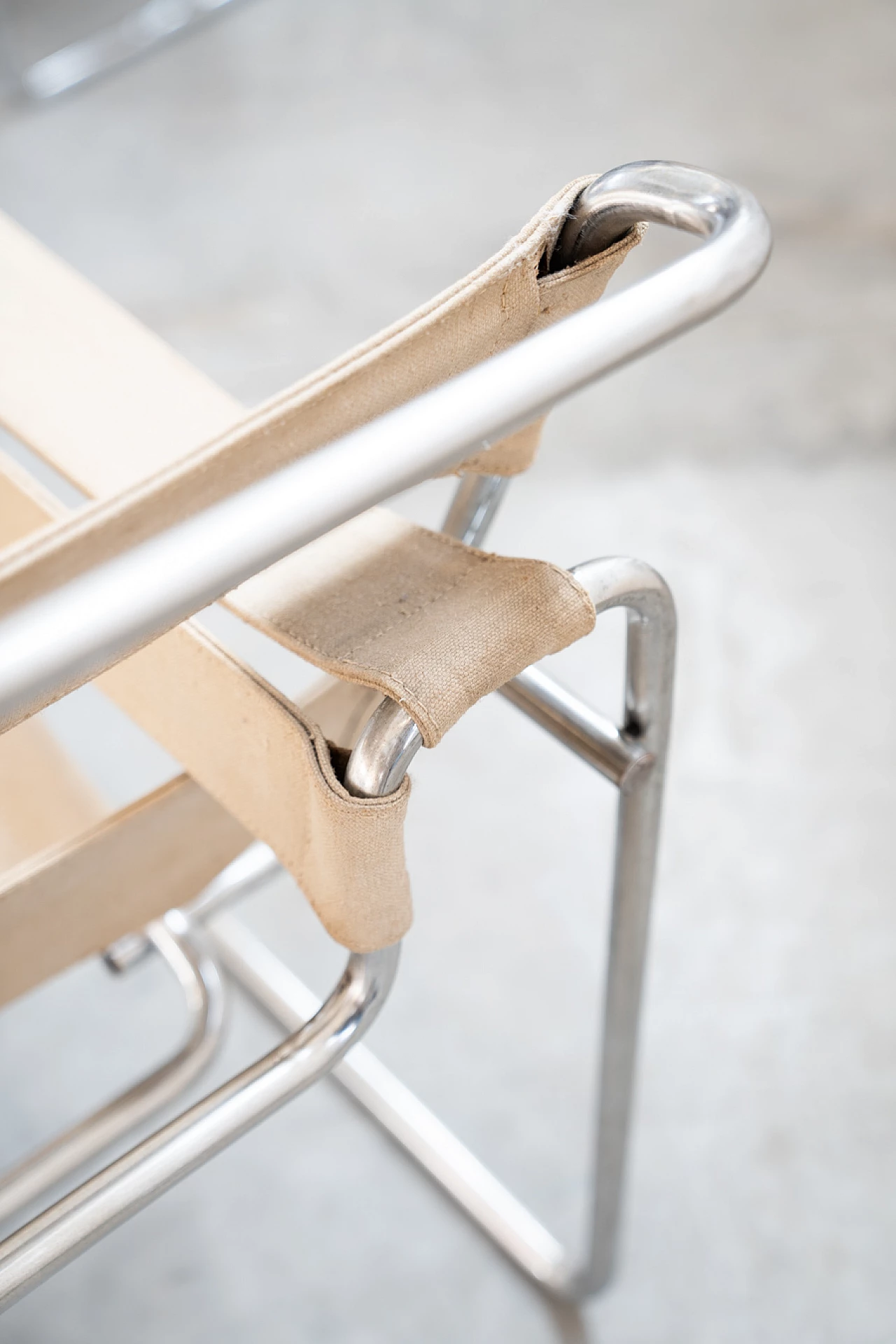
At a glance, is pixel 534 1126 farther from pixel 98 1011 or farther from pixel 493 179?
pixel 493 179

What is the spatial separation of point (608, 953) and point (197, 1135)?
30cm

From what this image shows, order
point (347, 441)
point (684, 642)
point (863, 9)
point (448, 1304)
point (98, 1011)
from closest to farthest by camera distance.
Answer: point (347, 441)
point (448, 1304)
point (98, 1011)
point (684, 642)
point (863, 9)

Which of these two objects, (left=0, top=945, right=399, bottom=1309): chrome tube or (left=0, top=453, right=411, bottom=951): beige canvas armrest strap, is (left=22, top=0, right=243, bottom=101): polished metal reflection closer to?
(left=0, top=453, right=411, bottom=951): beige canvas armrest strap

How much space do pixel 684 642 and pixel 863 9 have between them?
1698 mm

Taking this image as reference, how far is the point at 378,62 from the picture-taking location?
244cm

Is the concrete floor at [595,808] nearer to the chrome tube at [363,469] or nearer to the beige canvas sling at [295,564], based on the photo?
the beige canvas sling at [295,564]

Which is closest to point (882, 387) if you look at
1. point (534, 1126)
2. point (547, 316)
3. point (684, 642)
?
point (684, 642)

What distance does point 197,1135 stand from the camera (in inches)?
18.7

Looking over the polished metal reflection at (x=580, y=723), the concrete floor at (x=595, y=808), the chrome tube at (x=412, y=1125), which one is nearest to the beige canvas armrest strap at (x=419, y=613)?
the polished metal reflection at (x=580, y=723)

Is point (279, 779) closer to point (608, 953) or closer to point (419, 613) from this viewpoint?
point (419, 613)

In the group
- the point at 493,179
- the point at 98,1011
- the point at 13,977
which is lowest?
the point at 98,1011

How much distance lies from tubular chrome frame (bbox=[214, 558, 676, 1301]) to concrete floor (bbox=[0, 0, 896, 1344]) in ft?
0.11

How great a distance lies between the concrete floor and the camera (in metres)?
1.02

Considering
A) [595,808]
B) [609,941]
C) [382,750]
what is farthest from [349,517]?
[595,808]
